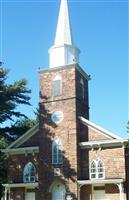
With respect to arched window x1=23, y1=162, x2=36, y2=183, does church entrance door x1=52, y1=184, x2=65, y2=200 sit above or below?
below

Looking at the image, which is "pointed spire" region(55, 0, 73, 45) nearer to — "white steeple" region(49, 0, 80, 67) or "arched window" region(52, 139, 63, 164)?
"white steeple" region(49, 0, 80, 67)

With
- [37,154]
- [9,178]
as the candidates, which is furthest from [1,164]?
[37,154]

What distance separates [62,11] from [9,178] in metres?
16.0

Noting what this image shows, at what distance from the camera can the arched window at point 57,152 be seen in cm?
3300

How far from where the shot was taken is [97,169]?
105 feet

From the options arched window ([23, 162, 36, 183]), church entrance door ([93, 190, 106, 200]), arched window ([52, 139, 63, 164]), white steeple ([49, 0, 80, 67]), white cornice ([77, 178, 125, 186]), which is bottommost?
church entrance door ([93, 190, 106, 200])

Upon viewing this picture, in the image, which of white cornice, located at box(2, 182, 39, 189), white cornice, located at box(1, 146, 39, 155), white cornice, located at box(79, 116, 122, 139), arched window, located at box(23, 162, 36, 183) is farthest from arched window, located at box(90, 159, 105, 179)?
arched window, located at box(23, 162, 36, 183)

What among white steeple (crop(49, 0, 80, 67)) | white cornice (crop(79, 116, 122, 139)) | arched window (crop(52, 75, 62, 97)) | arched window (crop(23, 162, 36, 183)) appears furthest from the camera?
white steeple (crop(49, 0, 80, 67))

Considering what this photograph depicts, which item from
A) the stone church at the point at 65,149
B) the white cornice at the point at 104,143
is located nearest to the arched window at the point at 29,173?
the stone church at the point at 65,149

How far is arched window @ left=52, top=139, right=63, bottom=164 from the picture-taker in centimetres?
3300

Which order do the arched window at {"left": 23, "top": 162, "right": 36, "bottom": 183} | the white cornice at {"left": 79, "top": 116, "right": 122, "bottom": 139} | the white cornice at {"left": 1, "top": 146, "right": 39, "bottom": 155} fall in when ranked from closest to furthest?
the white cornice at {"left": 79, "top": 116, "right": 122, "bottom": 139}
the arched window at {"left": 23, "top": 162, "right": 36, "bottom": 183}
the white cornice at {"left": 1, "top": 146, "right": 39, "bottom": 155}

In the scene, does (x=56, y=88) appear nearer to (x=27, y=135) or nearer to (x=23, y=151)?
(x=27, y=135)

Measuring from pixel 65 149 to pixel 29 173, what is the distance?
4.13 meters

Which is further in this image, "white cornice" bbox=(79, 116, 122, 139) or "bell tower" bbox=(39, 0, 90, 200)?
"bell tower" bbox=(39, 0, 90, 200)
